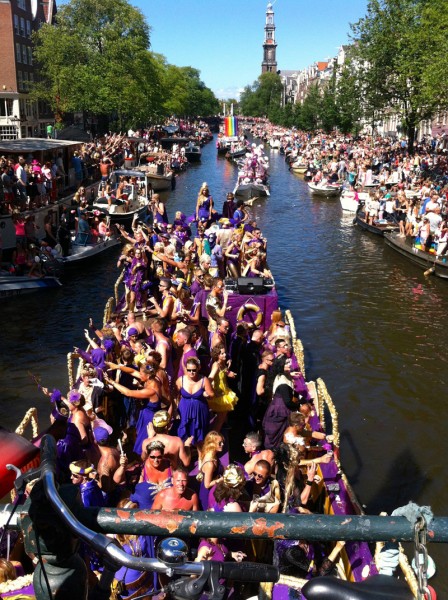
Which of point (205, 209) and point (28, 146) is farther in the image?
point (28, 146)

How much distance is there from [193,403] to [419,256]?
16308mm

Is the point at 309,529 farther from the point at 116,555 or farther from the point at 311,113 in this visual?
the point at 311,113

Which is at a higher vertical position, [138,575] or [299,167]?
[299,167]

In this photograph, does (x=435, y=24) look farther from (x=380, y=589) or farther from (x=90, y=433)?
(x=380, y=589)

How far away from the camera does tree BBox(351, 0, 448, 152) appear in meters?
35.5

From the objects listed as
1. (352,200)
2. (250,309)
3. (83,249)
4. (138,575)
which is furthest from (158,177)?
(138,575)

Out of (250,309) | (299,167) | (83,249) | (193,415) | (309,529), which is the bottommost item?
(83,249)

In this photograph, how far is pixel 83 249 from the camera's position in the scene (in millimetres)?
21375

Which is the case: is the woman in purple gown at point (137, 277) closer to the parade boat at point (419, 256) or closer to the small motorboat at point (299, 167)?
the parade boat at point (419, 256)

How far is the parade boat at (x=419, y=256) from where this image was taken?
2000 centimetres

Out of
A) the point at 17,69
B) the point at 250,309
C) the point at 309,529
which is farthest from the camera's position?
the point at 17,69

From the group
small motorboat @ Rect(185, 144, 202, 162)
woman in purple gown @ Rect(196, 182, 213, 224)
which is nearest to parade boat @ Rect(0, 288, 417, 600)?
woman in purple gown @ Rect(196, 182, 213, 224)

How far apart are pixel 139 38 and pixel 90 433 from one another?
52057 mm

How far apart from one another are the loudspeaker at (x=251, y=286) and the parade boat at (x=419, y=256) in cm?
1081
